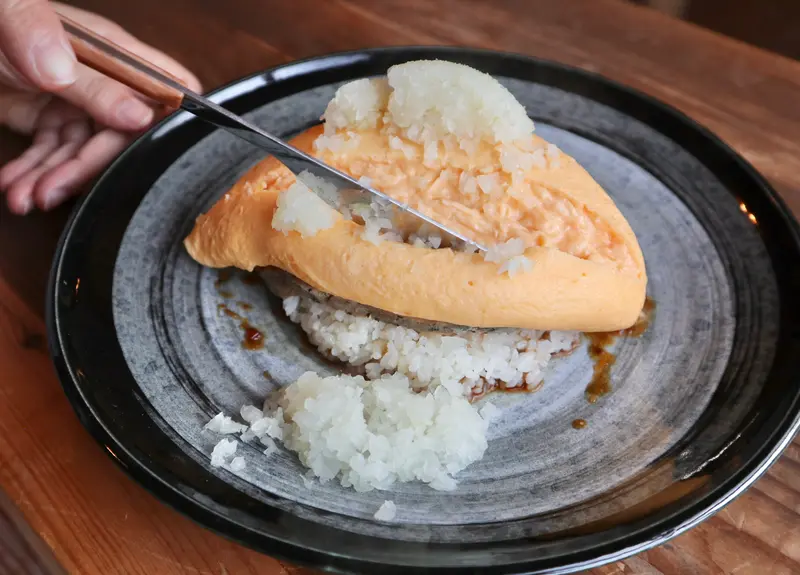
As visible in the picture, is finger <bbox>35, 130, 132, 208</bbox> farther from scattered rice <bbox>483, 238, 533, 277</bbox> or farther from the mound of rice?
scattered rice <bbox>483, 238, 533, 277</bbox>

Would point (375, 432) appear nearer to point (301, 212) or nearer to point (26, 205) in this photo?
point (301, 212)

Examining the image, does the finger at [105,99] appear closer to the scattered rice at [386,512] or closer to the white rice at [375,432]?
the white rice at [375,432]

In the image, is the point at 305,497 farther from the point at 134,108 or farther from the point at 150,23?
the point at 150,23

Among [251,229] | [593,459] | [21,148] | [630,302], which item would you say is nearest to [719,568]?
[593,459]

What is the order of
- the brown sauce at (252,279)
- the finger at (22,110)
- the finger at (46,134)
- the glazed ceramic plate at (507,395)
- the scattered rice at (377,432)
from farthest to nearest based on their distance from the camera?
the finger at (22,110)
the finger at (46,134)
the brown sauce at (252,279)
the scattered rice at (377,432)
the glazed ceramic plate at (507,395)

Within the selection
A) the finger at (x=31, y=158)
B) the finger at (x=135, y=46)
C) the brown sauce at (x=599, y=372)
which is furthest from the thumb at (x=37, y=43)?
the brown sauce at (x=599, y=372)

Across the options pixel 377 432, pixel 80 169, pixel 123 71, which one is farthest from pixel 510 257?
pixel 80 169
